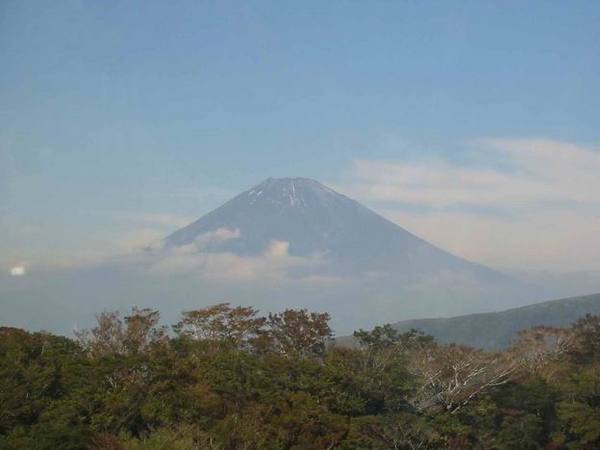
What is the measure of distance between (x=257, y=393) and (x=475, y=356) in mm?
11180

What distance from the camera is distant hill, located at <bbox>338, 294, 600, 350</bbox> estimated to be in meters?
141

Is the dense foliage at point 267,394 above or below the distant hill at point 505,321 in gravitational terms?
above

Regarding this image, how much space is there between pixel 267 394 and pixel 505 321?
132m

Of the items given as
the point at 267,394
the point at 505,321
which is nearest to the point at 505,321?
the point at 505,321

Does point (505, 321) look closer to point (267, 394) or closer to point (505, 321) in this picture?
point (505, 321)

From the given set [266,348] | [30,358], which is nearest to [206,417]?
[30,358]

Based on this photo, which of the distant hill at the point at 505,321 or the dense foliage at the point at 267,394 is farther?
the distant hill at the point at 505,321

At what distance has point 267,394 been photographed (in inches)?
871

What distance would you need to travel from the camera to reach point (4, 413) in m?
19.1

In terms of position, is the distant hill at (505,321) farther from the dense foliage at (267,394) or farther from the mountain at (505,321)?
the dense foliage at (267,394)

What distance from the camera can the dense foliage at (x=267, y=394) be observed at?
19609 millimetres

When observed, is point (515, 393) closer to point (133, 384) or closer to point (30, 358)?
point (133, 384)

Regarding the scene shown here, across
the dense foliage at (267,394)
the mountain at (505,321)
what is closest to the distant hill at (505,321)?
the mountain at (505,321)

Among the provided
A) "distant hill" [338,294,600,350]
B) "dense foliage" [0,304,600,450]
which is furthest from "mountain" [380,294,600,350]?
"dense foliage" [0,304,600,450]
